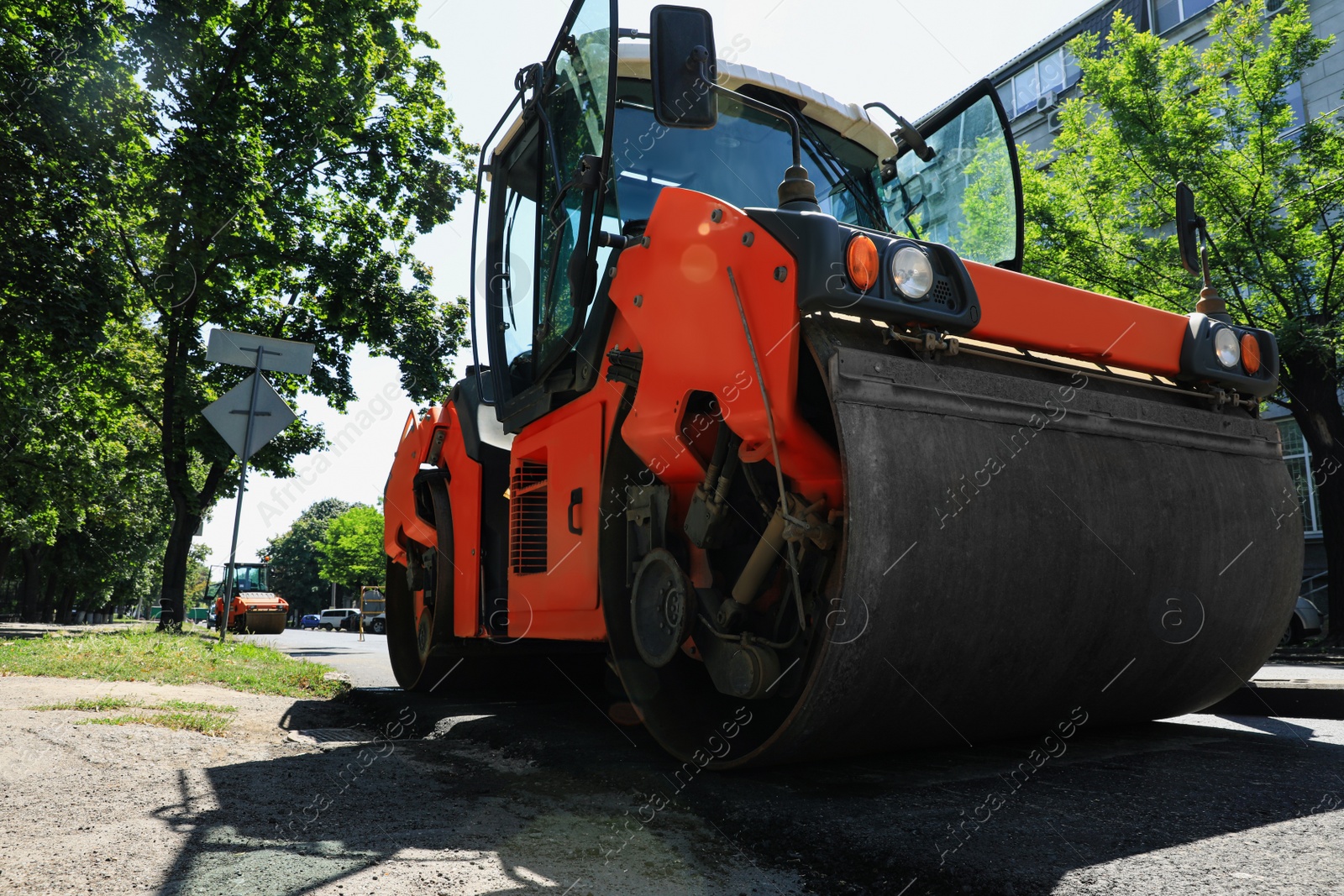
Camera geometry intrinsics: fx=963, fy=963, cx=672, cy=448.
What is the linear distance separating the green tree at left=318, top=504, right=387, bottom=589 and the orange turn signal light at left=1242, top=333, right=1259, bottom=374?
57.3m

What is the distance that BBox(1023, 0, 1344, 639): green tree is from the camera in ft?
44.2

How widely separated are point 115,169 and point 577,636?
38.6 ft

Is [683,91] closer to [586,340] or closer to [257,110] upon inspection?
[586,340]

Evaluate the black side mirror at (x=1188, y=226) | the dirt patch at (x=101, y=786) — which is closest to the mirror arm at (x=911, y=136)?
the black side mirror at (x=1188, y=226)

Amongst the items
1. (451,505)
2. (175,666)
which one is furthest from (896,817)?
(175,666)

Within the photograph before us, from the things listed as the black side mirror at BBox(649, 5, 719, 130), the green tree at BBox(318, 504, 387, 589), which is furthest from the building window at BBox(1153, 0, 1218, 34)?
the green tree at BBox(318, 504, 387, 589)

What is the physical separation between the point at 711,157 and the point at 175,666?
621 centimetres

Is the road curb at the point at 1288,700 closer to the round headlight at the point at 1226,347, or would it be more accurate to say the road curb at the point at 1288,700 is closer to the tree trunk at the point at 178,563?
the round headlight at the point at 1226,347

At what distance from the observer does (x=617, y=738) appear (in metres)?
4.28

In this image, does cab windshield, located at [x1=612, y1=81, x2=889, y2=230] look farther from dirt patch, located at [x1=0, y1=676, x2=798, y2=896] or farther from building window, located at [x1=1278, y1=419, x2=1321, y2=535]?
building window, located at [x1=1278, y1=419, x2=1321, y2=535]

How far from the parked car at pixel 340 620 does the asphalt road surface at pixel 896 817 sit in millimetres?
55341

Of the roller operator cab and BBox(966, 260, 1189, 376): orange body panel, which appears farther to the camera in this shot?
BBox(966, 260, 1189, 376): orange body panel

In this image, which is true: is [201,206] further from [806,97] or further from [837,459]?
[837,459]

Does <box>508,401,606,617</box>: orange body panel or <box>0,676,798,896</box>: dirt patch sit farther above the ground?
<box>508,401,606,617</box>: orange body panel
